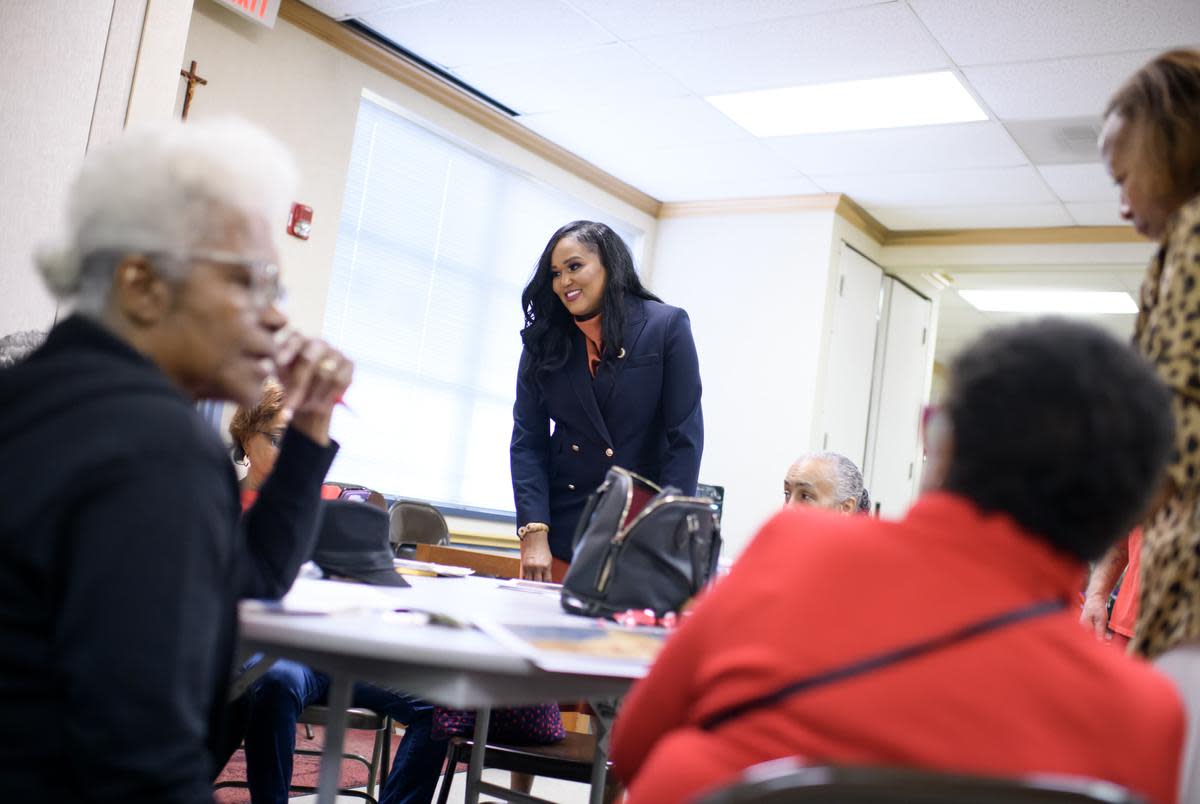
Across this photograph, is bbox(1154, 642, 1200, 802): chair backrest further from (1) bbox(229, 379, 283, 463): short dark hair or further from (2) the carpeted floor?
(2) the carpeted floor

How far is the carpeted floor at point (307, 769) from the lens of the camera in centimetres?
337

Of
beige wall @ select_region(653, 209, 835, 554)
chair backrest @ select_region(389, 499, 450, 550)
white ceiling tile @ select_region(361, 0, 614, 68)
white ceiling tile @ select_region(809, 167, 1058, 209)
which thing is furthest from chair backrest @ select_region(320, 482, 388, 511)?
white ceiling tile @ select_region(809, 167, 1058, 209)

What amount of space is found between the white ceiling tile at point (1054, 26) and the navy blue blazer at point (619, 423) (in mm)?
2123

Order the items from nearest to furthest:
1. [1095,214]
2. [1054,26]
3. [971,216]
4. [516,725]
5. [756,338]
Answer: [516,725] < [1054,26] < [1095,214] < [971,216] < [756,338]

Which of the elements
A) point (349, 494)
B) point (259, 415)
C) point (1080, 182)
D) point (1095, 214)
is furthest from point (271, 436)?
point (1095, 214)

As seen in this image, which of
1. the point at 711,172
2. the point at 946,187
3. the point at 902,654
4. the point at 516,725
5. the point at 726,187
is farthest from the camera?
the point at 726,187

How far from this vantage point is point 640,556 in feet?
5.80

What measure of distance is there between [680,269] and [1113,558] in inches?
184

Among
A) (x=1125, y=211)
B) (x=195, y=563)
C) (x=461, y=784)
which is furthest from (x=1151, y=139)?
(x=461, y=784)

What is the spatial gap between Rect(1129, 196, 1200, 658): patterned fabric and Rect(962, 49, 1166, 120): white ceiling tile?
137 inches

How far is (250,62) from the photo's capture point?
4.63 metres

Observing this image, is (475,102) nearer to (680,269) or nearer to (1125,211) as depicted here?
(680,269)

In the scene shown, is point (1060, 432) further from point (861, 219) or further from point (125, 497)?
point (861, 219)

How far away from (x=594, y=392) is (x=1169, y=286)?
1554 mm
